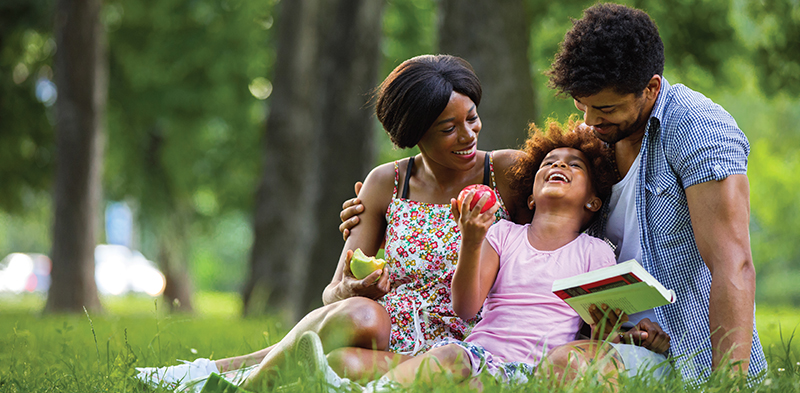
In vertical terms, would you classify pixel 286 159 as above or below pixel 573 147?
above

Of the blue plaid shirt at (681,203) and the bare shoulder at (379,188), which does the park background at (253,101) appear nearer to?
the bare shoulder at (379,188)

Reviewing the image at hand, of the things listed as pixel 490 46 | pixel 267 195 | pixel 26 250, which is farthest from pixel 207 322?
pixel 26 250

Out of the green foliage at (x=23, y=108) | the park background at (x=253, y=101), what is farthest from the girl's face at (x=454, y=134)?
the green foliage at (x=23, y=108)

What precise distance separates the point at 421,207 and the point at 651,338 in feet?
3.83

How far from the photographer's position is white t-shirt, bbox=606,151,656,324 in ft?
10.3

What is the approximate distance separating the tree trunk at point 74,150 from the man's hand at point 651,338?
8828 mm

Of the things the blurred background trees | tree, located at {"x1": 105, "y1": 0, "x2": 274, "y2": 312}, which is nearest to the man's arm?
the blurred background trees

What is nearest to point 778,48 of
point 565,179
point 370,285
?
point 565,179

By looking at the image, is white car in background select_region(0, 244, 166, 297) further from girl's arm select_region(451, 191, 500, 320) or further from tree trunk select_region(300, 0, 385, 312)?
girl's arm select_region(451, 191, 500, 320)

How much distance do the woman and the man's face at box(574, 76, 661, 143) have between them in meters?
0.52

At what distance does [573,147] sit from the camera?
3369mm

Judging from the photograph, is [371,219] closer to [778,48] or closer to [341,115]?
[341,115]

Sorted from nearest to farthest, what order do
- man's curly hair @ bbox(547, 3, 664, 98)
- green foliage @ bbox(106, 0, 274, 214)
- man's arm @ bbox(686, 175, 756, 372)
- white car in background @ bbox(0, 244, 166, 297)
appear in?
man's arm @ bbox(686, 175, 756, 372) → man's curly hair @ bbox(547, 3, 664, 98) → green foliage @ bbox(106, 0, 274, 214) → white car in background @ bbox(0, 244, 166, 297)

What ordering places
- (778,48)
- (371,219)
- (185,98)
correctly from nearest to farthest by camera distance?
(371,219) < (778,48) < (185,98)
